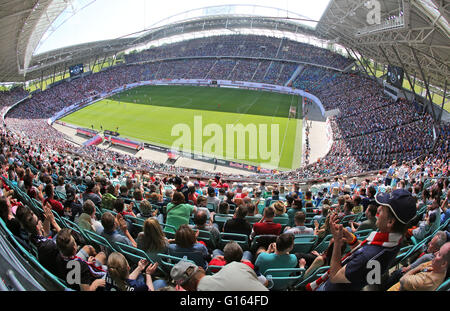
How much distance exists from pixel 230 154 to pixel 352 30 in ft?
64.2

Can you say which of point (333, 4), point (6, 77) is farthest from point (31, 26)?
point (333, 4)

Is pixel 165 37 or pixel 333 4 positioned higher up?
pixel 165 37

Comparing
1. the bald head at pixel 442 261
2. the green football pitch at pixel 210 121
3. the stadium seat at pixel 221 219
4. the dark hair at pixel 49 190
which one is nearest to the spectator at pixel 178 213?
the stadium seat at pixel 221 219

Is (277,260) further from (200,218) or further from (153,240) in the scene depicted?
(153,240)

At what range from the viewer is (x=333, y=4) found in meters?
29.5

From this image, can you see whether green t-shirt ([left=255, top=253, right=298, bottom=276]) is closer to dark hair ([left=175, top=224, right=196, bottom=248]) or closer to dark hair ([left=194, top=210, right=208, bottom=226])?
dark hair ([left=175, top=224, right=196, bottom=248])

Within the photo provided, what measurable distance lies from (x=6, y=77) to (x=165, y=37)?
33.9 metres

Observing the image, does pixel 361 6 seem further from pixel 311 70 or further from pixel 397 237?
pixel 311 70

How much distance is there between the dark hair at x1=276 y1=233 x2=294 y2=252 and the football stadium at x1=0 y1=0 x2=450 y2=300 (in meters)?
0.03

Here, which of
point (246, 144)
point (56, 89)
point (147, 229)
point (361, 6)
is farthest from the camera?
point (56, 89)

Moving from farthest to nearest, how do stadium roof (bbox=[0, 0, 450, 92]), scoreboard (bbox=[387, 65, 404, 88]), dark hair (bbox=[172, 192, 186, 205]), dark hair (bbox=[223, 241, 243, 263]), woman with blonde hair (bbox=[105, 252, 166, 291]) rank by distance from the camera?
1. scoreboard (bbox=[387, 65, 404, 88])
2. stadium roof (bbox=[0, 0, 450, 92])
3. dark hair (bbox=[172, 192, 186, 205])
4. dark hair (bbox=[223, 241, 243, 263])
5. woman with blonde hair (bbox=[105, 252, 166, 291])

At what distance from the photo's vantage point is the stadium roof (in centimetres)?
1795

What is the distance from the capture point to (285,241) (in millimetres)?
3922

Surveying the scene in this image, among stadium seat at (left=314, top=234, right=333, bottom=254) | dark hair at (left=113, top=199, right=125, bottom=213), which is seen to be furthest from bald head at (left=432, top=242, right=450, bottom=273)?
dark hair at (left=113, top=199, right=125, bottom=213)
